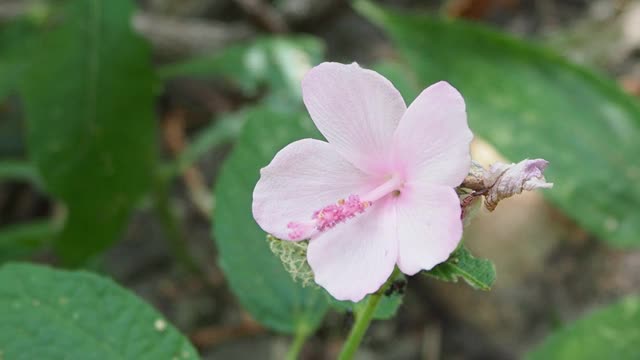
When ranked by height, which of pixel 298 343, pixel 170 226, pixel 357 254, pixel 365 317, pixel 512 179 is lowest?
pixel 170 226

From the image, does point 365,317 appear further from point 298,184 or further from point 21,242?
point 21,242

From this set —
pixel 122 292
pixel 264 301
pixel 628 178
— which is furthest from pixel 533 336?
pixel 122 292

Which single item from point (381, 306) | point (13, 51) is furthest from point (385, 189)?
point (13, 51)

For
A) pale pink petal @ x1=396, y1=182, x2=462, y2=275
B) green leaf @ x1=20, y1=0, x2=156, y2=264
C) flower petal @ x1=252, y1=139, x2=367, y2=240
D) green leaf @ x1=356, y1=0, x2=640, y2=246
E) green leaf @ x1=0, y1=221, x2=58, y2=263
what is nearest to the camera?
pale pink petal @ x1=396, y1=182, x2=462, y2=275

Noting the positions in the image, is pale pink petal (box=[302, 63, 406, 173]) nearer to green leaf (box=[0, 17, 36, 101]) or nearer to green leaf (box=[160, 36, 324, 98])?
green leaf (box=[160, 36, 324, 98])

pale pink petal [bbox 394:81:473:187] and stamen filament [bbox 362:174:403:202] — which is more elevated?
pale pink petal [bbox 394:81:473:187]

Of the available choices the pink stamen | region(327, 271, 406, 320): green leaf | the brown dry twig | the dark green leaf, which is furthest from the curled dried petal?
the brown dry twig

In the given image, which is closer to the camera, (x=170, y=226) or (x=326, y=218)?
(x=326, y=218)
